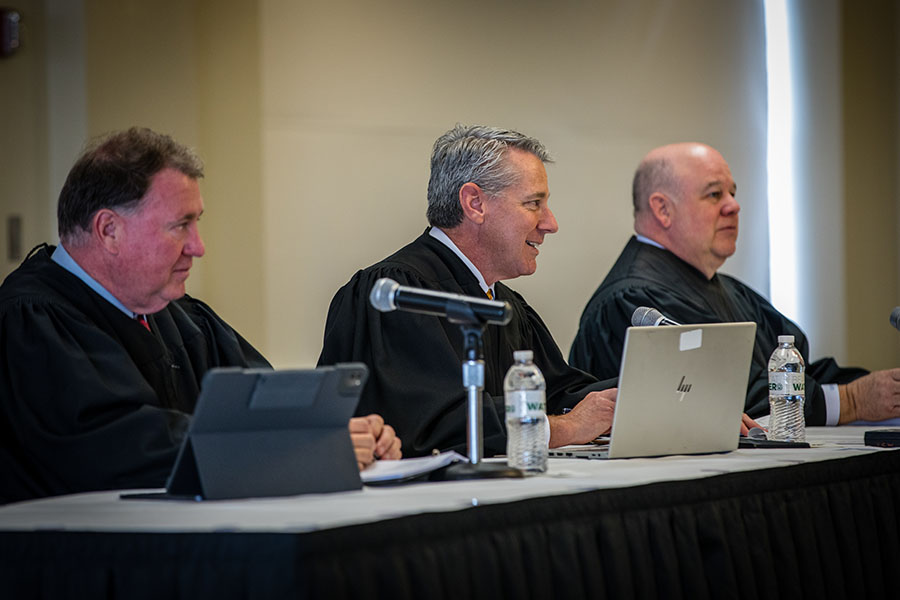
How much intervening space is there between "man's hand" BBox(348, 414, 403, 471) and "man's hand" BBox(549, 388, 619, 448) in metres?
0.63

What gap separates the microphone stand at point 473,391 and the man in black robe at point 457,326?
0.59m

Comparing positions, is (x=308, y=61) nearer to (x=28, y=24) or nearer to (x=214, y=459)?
(x=28, y=24)

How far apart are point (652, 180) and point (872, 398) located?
131 cm

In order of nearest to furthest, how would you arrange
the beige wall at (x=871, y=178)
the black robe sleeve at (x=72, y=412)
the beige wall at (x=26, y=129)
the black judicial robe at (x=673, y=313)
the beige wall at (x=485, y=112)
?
the black robe sleeve at (x=72, y=412), the black judicial robe at (x=673, y=313), the beige wall at (x=26, y=129), the beige wall at (x=485, y=112), the beige wall at (x=871, y=178)

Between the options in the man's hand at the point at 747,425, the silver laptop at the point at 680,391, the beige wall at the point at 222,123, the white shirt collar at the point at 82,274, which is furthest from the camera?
the beige wall at the point at 222,123

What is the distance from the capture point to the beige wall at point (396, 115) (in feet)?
15.3

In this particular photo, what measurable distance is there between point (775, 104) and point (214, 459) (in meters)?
5.25

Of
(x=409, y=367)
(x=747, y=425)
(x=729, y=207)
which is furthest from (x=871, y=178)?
(x=409, y=367)

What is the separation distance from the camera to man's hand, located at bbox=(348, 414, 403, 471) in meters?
2.40

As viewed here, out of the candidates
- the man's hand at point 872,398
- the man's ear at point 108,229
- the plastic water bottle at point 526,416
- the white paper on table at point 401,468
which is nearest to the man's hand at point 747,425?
the man's hand at point 872,398

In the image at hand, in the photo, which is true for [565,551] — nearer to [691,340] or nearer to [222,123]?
[691,340]

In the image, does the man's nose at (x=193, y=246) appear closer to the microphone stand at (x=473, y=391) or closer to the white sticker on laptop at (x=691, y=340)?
the microphone stand at (x=473, y=391)

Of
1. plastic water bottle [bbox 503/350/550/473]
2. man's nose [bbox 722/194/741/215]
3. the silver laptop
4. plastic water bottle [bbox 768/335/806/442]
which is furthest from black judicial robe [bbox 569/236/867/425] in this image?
plastic water bottle [bbox 503/350/550/473]

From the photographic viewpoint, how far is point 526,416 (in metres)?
2.40
